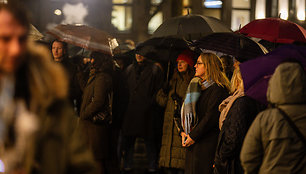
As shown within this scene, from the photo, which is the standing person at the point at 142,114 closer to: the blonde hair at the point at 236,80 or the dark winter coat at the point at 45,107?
the blonde hair at the point at 236,80

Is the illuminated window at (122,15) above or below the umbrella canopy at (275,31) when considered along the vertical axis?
above

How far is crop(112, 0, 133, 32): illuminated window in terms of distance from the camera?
855 inches

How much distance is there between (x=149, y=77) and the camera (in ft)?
34.0

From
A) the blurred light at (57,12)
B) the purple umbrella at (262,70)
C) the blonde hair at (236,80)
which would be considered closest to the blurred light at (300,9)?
the blurred light at (57,12)

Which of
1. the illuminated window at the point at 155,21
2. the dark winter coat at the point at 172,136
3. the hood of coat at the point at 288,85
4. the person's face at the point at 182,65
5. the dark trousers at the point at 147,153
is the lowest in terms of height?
the dark trousers at the point at 147,153

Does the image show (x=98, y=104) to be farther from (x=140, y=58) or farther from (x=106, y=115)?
(x=140, y=58)

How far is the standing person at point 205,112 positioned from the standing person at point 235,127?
846 mm

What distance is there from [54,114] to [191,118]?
15.7 feet

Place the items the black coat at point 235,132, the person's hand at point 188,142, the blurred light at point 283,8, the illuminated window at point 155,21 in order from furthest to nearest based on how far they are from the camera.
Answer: the blurred light at point 283,8 < the illuminated window at point 155,21 < the person's hand at point 188,142 < the black coat at point 235,132

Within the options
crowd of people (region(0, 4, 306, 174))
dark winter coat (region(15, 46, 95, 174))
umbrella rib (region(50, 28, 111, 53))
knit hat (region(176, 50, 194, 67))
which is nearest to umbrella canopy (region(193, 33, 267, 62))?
crowd of people (region(0, 4, 306, 174))

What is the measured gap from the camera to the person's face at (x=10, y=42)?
2.58 meters

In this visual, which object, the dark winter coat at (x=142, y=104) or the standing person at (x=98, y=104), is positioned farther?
the dark winter coat at (x=142, y=104)

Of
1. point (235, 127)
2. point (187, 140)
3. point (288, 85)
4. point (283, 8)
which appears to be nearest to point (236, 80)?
point (235, 127)

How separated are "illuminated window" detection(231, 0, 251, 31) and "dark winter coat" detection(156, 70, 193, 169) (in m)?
15.2
